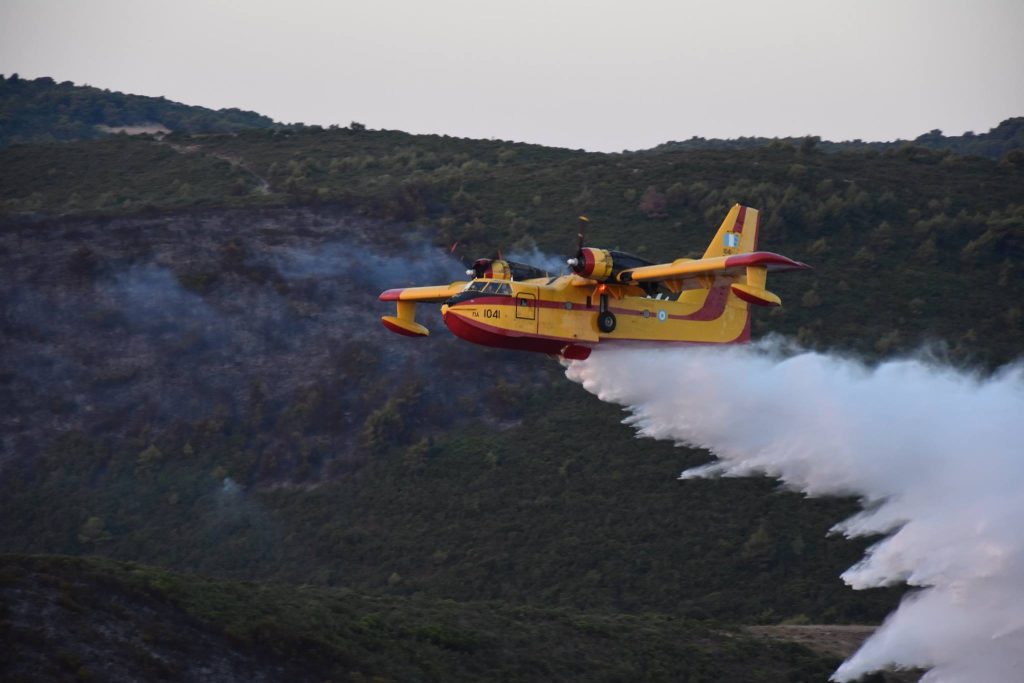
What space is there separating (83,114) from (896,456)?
10085 cm

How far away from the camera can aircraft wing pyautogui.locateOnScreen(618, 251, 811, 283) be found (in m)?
30.4

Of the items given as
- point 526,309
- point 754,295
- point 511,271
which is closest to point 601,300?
point 526,309

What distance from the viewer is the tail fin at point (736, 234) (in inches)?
1449

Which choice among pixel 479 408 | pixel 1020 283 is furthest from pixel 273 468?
pixel 1020 283

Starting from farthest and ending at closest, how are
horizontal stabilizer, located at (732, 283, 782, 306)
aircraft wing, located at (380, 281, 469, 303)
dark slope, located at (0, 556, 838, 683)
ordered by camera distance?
aircraft wing, located at (380, 281, 469, 303) < horizontal stabilizer, located at (732, 283, 782, 306) < dark slope, located at (0, 556, 838, 683)

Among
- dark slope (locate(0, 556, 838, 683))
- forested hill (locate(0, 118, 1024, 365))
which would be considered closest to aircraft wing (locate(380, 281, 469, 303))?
dark slope (locate(0, 556, 838, 683))

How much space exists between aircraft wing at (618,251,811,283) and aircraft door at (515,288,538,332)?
2249mm

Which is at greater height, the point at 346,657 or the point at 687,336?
the point at 687,336

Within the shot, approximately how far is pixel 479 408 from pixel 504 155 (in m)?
30.7

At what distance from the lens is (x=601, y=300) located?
110 ft

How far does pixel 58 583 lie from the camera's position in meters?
29.3

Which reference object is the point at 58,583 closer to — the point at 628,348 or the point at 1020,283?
the point at 628,348

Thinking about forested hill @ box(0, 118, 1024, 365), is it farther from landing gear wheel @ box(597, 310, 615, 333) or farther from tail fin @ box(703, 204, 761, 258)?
landing gear wheel @ box(597, 310, 615, 333)

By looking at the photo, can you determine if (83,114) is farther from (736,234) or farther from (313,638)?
(313,638)
